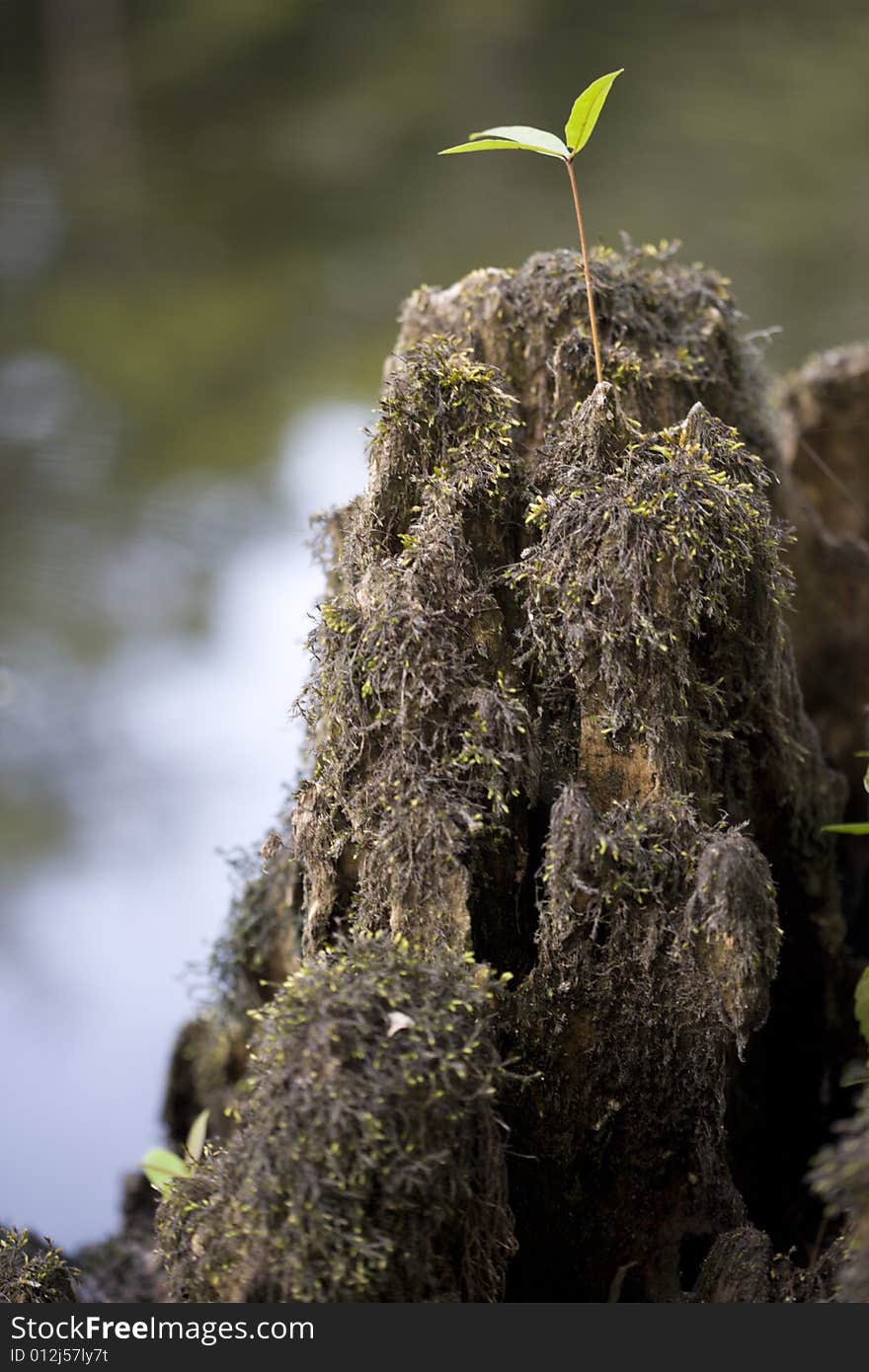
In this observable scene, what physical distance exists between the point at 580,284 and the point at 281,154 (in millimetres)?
4078

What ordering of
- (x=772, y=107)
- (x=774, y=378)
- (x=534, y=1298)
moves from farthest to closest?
1. (x=772, y=107)
2. (x=774, y=378)
3. (x=534, y=1298)

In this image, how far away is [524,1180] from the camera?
1677 mm

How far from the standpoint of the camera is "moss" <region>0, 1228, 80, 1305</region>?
159 cm

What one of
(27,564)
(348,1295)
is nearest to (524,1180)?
(348,1295)

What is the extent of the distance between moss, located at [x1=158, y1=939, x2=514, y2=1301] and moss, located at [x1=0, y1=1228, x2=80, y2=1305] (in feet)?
0.75

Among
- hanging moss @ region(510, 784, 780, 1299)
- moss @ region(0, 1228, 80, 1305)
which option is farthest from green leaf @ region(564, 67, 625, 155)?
moss @ region(0, 1228, 80, 1305)

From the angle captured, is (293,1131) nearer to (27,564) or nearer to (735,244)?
(27,564)

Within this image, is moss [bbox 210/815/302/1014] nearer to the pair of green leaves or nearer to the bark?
the bark

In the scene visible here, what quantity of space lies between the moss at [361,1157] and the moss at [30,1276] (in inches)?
9.0

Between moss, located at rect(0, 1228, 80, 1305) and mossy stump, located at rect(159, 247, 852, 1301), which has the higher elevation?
mossy stump, located at rect(159, 247, 852, 1301)

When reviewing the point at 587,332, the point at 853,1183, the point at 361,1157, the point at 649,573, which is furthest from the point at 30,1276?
the point at 587,332

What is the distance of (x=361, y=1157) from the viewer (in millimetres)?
1342

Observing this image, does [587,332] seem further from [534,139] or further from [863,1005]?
[863,1005]

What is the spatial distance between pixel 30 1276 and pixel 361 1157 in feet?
1.93
